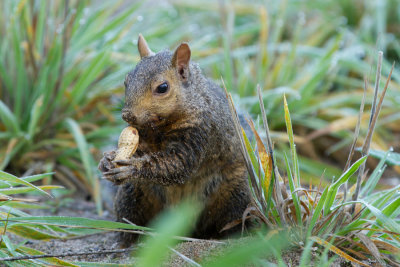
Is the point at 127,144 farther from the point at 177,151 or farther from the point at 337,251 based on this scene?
the point at 337,251

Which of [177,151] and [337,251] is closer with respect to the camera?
[337,251]

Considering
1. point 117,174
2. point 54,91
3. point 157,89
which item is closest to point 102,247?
point 117,174

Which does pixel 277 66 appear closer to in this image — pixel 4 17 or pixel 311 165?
pixel 311 165

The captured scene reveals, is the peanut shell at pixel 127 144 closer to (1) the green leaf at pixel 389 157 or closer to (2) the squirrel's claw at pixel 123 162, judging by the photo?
(2) the squirrel's claw at pixel 123 162

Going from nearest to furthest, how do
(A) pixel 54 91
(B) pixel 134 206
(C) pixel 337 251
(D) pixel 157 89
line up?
(C) pixel 337 251, (D) pixel 157 89, (B) pixel 134 206, (A) pixel 54 91

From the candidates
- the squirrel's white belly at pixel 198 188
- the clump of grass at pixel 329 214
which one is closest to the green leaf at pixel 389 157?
the clump of grass at pixel 329 214

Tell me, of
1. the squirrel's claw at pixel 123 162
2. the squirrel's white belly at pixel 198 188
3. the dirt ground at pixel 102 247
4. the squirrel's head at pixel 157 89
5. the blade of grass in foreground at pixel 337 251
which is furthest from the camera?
the squirrel's white belly at pixel 198 188
